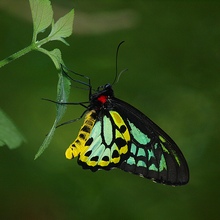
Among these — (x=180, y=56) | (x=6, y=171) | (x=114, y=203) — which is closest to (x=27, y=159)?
(x=6, y=171)

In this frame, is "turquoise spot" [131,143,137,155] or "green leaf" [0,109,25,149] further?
"turquoise spot" [131,143,137,155]

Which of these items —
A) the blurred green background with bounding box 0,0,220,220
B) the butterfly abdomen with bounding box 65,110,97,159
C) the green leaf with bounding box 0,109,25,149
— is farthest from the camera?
the blurred green background with bounding box 0,0,220,220

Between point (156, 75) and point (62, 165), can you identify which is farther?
point (156, 75)

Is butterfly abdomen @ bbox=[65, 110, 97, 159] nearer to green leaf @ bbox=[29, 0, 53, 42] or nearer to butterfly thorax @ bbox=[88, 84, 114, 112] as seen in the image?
butterfly thorax @ bbox=[88, 84, 114, 112]

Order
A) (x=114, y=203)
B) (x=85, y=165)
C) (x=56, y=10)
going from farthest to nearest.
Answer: (x=114, y=203) < (x=56, y=10) < (x=85, y=165)

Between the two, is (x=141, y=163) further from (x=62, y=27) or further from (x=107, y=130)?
(x=62, y=27)

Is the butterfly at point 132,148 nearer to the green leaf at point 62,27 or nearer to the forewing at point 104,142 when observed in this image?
the forewing at point 104,142

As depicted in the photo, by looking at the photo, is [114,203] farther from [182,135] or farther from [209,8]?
A: [209,8]

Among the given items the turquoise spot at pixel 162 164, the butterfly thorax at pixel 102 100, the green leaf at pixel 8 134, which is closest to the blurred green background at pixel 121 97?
the butterfly thorax at pixel 102 100

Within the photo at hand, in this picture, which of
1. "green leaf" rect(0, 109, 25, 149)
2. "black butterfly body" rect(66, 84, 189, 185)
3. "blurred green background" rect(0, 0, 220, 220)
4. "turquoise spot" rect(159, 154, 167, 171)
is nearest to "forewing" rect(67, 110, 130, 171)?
"black butterfly body" rect(66, 84, 189, 185)
